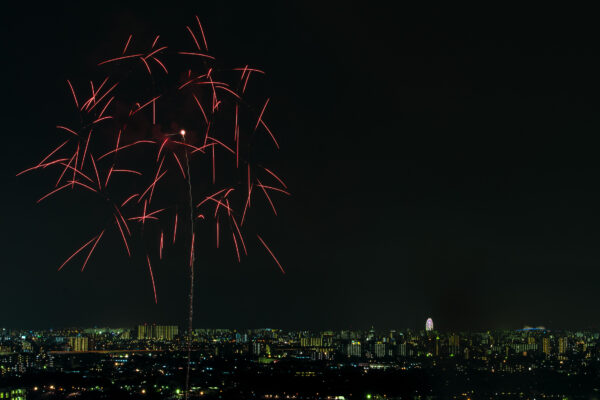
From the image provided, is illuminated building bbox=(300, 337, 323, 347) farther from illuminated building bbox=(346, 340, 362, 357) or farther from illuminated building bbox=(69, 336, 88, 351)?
illuminated building bbox=(69, 336, 88, 351)

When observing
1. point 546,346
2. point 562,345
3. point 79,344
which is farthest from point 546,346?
point 79,344

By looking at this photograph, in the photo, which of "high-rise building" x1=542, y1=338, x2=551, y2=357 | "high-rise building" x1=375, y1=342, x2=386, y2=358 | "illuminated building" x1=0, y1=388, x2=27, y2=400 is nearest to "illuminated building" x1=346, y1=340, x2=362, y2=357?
"high-rise building" x1=375, y1=342, x2=386, y2=358

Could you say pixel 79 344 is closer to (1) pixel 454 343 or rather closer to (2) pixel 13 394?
(1) pixel 454 343

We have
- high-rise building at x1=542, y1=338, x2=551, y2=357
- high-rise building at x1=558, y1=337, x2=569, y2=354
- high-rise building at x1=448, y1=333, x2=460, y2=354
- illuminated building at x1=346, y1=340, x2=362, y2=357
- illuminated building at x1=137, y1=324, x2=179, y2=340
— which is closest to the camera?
high-rise building at x1=542, y1=338, x2=551, y2=357

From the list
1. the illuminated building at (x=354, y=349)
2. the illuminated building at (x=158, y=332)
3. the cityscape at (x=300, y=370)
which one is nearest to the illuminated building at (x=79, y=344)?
the cityscape at (x=300, y=370)

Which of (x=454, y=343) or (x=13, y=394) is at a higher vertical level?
(x=13, y=394)

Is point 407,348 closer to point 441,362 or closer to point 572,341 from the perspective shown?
point 441,362

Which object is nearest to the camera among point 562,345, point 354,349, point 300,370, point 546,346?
point 300,370
